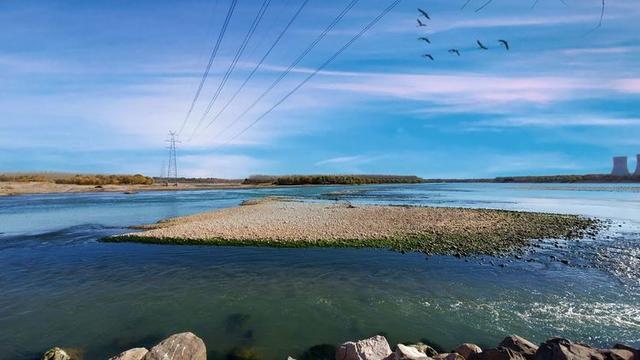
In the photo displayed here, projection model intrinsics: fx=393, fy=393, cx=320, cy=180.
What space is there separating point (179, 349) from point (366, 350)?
3.90 meters

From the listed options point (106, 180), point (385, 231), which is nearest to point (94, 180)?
point (106, 180)

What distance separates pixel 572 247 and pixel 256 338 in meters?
19.7

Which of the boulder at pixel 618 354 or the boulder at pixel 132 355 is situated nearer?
the boulder at pixel 618 354

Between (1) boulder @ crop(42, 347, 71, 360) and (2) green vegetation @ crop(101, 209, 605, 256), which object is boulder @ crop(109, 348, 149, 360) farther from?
(2) green vegetation @ crop(101, 209, 605, 256)

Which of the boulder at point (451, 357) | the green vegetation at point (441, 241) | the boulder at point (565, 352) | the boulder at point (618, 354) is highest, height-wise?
the boulder at point (565, 352)

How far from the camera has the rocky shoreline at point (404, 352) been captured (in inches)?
272

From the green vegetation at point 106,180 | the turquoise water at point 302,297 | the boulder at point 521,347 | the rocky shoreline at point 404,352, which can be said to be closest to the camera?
the rocky shoreline at point 404,352

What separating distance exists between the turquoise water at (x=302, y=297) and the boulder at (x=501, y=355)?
2973 millimetres

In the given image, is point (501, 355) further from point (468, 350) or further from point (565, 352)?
point (468, 350)

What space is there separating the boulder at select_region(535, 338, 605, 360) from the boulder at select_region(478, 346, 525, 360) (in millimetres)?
413

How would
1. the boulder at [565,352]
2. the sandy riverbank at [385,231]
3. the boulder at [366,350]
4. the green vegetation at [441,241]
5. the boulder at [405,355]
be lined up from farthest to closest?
the sandy riverbank at [385,231], the green vegetation at [441,241], the boulder at [366,350], the boulder at [405,355], the boulder at [565,352]

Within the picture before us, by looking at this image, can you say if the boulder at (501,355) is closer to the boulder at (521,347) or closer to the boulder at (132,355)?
the boulder at (521,347)

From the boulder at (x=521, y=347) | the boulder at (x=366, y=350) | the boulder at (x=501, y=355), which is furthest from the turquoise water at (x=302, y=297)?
the boulder at (x=501, y=355)

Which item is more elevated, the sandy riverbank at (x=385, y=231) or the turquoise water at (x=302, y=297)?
the sandy riverbank at (x=385, y=231)
